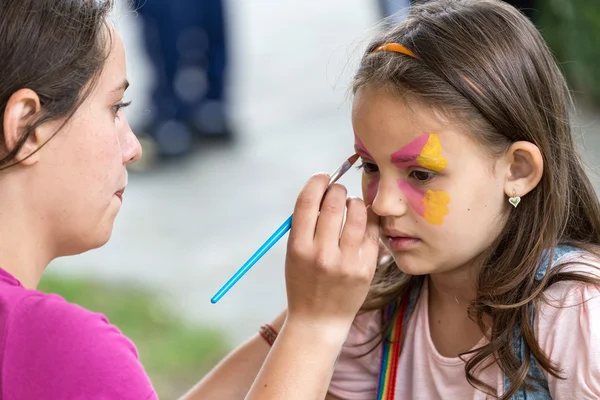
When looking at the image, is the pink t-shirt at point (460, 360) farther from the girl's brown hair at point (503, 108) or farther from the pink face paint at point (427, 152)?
the pink face paint at point (427, 152)

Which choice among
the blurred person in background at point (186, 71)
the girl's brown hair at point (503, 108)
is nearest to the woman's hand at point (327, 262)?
the girl's brown hair at point (503, 108)

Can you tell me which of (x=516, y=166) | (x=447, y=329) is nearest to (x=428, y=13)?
(x=516, y=166)

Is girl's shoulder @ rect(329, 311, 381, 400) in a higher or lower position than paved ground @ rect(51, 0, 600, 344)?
higher

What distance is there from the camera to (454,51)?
4.64 feet

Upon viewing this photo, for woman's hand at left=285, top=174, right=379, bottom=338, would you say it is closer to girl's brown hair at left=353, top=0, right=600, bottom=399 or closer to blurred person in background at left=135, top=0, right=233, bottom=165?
girl's brown hair at left=353, top=0, right=600, bottom=399

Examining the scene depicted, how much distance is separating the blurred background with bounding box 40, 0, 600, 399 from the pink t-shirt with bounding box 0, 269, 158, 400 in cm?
161

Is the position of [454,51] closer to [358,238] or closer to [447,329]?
[358,238]

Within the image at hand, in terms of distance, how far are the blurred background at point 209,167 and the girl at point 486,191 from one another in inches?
54.1

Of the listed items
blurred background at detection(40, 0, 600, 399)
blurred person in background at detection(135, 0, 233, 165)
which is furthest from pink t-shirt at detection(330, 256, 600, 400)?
blurred person in background at detection(135, 0, 233, 165)

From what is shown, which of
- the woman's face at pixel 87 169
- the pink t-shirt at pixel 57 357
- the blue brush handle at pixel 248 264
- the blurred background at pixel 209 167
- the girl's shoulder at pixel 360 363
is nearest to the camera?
the pink t-shirt at pixel 57 357

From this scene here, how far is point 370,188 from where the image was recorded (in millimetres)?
1502

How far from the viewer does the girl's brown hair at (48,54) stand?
1.22m

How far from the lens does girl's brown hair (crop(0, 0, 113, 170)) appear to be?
1.22 metres

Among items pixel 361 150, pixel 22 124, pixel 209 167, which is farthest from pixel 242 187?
pixel 22 124
